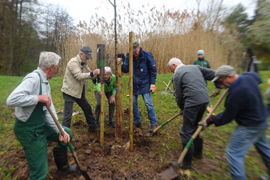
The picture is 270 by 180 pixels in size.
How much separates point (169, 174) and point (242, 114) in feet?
4.54

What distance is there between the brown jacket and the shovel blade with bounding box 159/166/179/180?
2287mm

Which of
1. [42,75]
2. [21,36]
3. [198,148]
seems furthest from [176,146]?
[21,36]

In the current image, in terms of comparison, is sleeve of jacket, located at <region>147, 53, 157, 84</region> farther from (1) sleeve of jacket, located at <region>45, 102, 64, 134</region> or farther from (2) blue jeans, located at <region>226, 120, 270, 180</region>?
(1) sleeve of jacket, located at <region>45, 102, 64, 134</region>

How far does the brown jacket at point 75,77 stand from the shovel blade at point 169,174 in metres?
2.29

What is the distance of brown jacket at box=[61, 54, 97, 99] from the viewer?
3.45m

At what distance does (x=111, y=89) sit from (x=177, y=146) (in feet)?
7.28

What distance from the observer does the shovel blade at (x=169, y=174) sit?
246 cm

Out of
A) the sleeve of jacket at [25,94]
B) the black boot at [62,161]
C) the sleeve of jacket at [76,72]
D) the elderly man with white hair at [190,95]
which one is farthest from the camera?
the sleeve of jacket at [76,72]

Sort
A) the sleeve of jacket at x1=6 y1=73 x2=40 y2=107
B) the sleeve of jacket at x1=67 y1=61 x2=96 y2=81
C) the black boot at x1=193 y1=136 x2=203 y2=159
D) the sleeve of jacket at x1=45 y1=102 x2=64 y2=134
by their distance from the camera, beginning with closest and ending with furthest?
the sleeve of jacket at x1=6 y1=73 x2=40 y2=107
the sleeve of jacket at x1=45 y1=102 x2=64 y2=134
the black boot at x1=193 y1=136 x2=203 y2=159
the sleeve of jacket at x1=67 y1=61 x2=96 y2=81

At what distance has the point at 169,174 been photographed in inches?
99.4

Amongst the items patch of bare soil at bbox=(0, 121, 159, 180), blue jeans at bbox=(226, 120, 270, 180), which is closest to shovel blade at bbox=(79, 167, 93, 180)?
patch of bare soil at bbox=(0, 121, 159, 180)

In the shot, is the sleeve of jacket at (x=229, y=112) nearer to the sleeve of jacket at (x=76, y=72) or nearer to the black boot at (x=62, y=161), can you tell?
the black boot at (x=62, y=161)

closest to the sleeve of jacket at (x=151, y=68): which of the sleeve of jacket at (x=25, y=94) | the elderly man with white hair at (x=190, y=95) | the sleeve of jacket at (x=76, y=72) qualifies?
the elderly man with white hair at (x=190, y=95)

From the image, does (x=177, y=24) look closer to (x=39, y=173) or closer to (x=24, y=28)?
(x=39, y=173)
